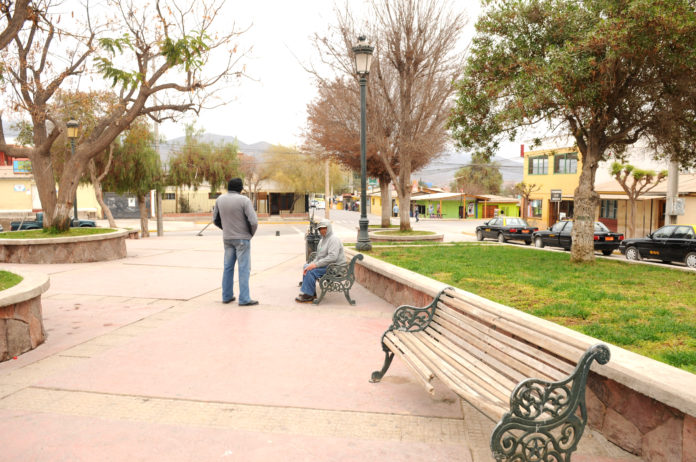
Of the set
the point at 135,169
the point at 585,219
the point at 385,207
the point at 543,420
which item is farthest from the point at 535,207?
the point at 543,420

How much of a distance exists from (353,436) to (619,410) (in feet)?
5.68

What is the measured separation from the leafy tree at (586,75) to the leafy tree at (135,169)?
1833cm

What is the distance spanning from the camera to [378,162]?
24.0 metres

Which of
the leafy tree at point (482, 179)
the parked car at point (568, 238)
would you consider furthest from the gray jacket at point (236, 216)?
the leafy tree at point (482, 179)

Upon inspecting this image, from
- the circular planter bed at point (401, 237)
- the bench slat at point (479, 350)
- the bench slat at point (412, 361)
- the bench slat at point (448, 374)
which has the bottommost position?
the circular planter bed at point (401, 237)

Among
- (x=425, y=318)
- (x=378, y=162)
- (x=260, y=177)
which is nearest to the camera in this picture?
(x=425, y=318)

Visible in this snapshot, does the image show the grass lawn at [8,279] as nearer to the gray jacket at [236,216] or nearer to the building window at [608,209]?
the gray jacket at [236,216]

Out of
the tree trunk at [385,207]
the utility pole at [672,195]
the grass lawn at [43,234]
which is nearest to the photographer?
the grass lawn at [43,234]

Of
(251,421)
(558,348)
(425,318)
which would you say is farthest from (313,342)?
(558,348)

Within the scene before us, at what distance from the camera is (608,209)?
102ft

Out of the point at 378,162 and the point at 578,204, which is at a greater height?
the point at 378,162

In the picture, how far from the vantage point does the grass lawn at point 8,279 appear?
17.3ft

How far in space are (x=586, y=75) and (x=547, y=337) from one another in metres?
7.19

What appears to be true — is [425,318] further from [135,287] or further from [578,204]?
[578,204]
